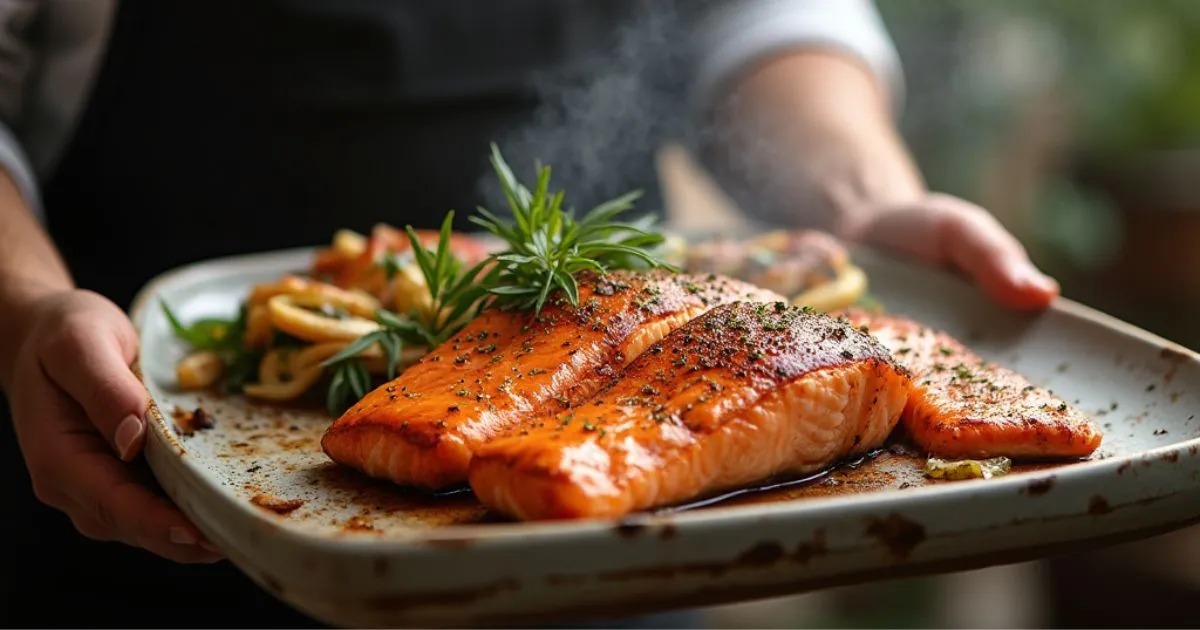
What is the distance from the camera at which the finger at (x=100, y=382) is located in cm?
200

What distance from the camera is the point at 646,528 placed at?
1458mm

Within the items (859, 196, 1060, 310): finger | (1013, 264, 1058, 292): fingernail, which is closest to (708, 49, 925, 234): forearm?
(859, 196, 1060, 310): finger

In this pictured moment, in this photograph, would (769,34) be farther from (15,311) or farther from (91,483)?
(91,483)

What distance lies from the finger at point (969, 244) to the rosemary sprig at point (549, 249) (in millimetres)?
976

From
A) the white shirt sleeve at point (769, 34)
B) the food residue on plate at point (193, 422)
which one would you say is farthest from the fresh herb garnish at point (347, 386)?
the white shirt sleeve at point (769, 34)

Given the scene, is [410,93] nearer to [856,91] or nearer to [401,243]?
[401,243]

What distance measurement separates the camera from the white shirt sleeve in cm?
403

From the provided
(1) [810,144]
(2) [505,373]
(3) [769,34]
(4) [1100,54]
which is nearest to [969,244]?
(1) [810,144]

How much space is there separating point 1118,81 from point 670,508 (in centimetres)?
493

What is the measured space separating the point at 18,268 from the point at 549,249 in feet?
4.12

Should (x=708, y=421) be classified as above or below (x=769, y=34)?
below

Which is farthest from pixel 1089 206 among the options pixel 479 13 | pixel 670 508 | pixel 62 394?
pixel 62 394

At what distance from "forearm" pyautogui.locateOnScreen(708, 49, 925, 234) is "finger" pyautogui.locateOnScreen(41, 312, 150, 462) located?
2268 mm

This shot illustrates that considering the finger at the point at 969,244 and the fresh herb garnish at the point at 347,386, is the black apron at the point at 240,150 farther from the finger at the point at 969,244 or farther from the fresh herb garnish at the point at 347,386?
the finger at the point at 969,244
